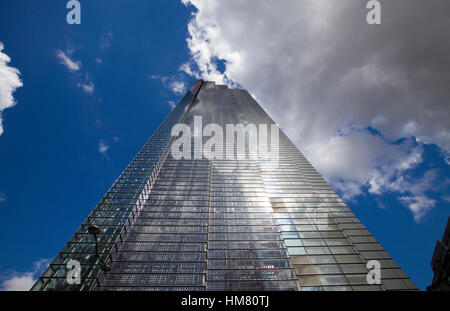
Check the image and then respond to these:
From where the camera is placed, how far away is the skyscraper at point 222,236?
49594 millimetres

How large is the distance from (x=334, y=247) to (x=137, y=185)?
6438cm

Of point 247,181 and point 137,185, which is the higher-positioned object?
point 247,181

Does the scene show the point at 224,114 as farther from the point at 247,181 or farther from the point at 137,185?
the point at 137,185

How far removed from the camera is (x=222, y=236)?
62.9m

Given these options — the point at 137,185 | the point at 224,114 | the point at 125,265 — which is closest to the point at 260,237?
the point at 125,265

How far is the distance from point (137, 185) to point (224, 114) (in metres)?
97.4

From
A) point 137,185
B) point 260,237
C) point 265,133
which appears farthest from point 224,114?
point 260,237

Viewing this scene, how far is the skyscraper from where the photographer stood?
49594 mm

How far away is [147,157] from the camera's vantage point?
96.9 metres
